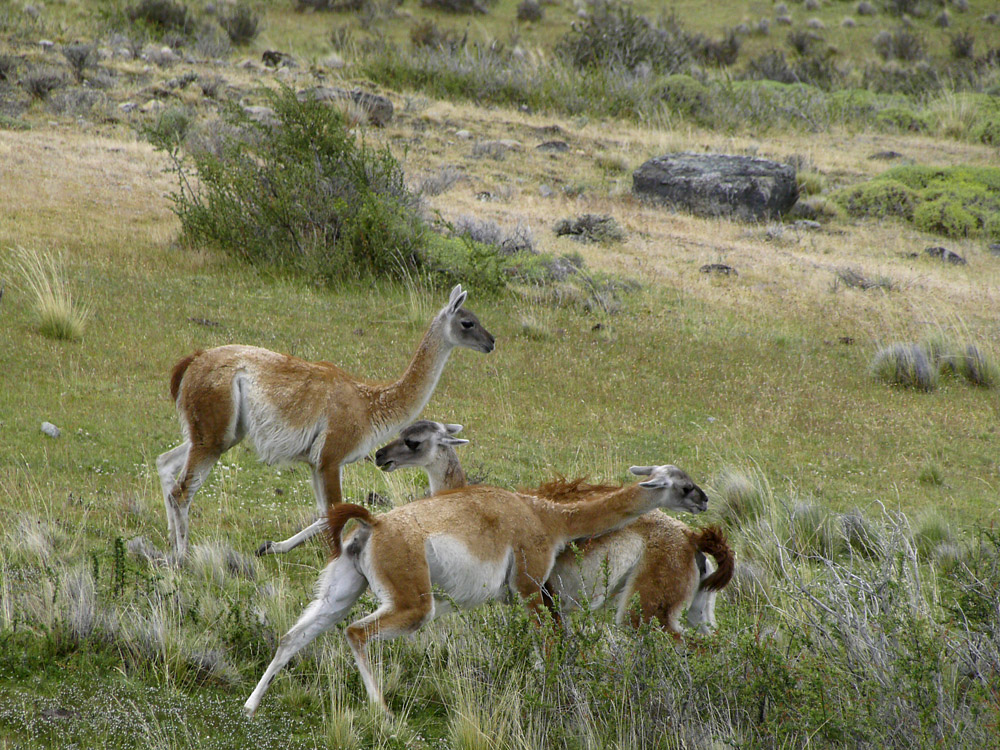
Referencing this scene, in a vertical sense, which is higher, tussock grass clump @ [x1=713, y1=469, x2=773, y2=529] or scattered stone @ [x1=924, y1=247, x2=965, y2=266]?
tussock grass clump @ [x1=713, y1=469, x2=773, y2=529]

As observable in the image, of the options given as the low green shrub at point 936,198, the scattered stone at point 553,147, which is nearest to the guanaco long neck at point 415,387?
the low green shrub at point 936,198

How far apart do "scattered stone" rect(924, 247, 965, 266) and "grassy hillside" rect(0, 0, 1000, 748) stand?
368 mm

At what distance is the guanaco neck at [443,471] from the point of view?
6.44 meters

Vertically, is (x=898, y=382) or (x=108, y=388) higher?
(x=108, y=388)

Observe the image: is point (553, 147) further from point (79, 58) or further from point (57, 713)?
point (57, 713)

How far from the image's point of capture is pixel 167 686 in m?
4.59

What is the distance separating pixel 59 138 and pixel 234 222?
23.7 feet

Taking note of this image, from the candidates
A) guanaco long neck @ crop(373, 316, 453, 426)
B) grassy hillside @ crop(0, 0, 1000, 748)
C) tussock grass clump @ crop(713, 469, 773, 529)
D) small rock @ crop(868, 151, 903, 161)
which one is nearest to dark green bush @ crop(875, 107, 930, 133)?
grassy hillside @ crop(0, 0, 1000, 748)

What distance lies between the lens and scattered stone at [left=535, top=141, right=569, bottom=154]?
23.9 m

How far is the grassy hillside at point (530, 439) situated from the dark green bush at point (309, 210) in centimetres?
36

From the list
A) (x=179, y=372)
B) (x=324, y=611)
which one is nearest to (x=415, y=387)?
(x=179, y=372)

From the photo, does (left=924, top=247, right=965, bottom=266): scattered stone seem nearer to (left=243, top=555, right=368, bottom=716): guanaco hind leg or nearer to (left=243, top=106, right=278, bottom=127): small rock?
(left=243, top=106, right=278, bottom=127): small rock

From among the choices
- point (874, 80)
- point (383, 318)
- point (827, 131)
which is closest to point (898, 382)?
point (383, 318)

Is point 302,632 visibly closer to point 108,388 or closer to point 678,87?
point 108,388
